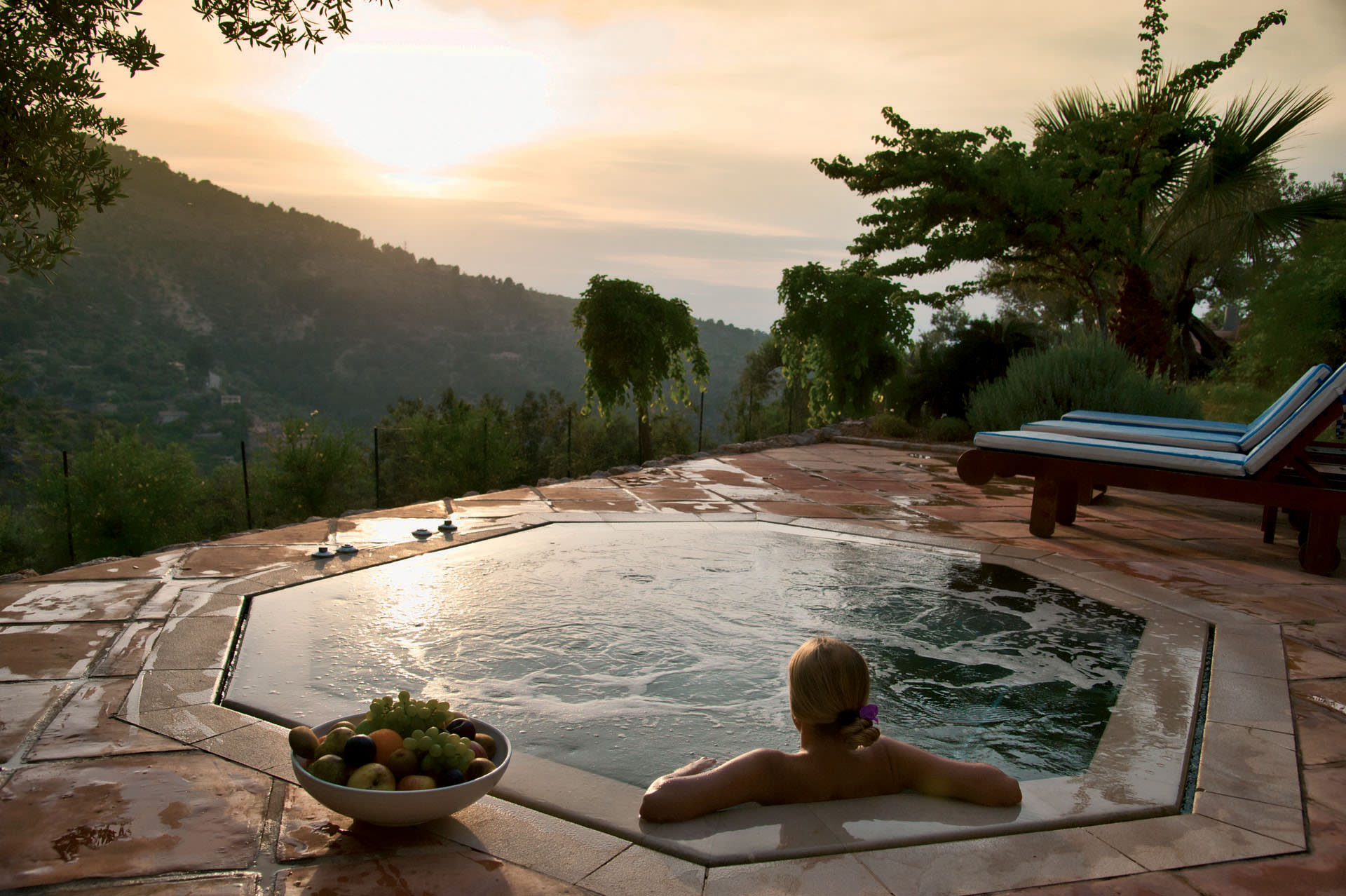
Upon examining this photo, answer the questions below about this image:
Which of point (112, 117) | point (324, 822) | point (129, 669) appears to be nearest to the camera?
point (324, 822)

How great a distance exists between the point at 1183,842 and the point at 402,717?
A: 1869 millimetres

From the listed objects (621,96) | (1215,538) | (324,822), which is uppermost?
(621,96)

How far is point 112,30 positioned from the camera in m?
2.92

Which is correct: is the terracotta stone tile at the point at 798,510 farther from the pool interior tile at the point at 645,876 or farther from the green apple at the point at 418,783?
the green apple at the point at 418,783

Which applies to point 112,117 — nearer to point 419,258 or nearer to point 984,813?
point 984,813

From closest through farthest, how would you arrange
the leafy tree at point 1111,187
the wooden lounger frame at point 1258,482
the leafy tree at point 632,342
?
1. the wooden lounger frame at point 1258,482
2. the leafy tree at point 1111,187
3. the leafy tree at point 632,342

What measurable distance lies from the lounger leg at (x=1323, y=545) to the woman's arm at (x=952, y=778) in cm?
335

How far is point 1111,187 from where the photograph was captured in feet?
42.0

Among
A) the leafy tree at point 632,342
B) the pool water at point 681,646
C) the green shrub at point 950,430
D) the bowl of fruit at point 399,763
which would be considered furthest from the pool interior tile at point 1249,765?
the leafy tree at point 632,342

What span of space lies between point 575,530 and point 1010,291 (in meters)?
25.8

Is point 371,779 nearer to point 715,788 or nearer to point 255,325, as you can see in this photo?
point 715,788

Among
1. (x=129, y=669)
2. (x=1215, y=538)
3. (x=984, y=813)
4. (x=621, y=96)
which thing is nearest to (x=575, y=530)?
(x=129, y=669)

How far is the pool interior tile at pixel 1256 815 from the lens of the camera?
6.40 ft

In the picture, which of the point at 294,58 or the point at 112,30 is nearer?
the point at 112,30
